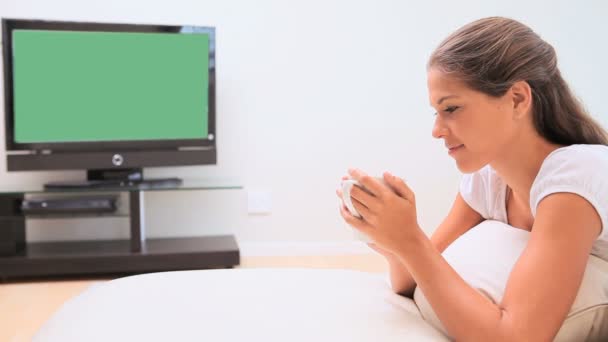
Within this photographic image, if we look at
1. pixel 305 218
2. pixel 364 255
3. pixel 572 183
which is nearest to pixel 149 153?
pixel 305 218

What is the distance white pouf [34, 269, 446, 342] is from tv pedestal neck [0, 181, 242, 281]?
68.2 inches

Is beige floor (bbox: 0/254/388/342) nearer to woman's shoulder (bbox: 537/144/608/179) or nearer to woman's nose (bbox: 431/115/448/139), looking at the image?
woman's nose (bbox: 431/115/448/139)

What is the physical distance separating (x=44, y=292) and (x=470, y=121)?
2309 millimetres

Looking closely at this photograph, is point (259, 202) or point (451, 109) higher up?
point (451, 109)

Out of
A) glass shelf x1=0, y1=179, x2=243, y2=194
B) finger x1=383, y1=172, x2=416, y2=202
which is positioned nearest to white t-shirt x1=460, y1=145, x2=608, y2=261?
finger x1=383, y1=172, x2=416, y2=202

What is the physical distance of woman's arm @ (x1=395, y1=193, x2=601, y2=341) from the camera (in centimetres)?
95

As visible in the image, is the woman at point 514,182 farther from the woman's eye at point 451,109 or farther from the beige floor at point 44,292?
the beige floor at point 44,292

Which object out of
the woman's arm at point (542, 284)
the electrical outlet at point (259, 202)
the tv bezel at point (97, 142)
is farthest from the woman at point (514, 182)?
the electrical outlet at point (259, 202)

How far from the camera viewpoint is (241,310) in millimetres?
1086

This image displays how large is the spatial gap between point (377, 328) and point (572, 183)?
15.5 inches

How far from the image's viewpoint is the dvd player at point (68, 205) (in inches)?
118

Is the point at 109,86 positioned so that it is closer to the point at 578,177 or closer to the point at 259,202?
the point at 259,202

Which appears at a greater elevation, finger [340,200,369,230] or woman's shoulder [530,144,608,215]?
woman's shoulder [530,144,608,215]

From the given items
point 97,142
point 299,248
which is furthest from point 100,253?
point 299,248
